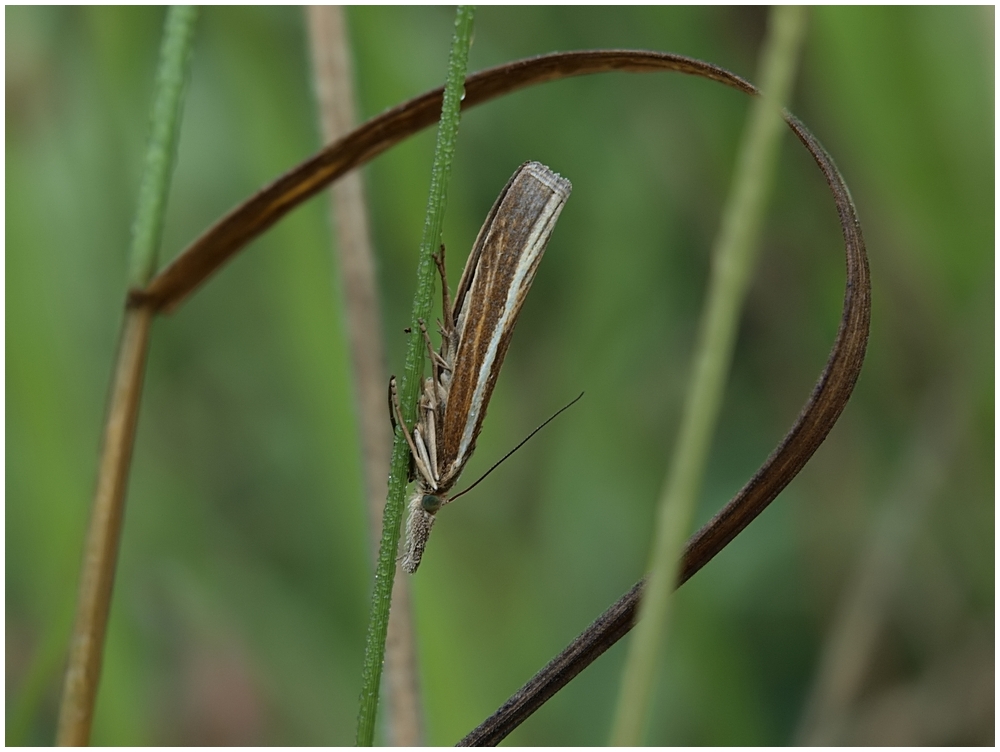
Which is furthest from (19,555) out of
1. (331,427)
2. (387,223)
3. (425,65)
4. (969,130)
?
(969,130)

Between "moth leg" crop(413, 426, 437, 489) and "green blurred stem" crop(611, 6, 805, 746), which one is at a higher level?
"green blurred stem" crop(611, 6, 805, 746)

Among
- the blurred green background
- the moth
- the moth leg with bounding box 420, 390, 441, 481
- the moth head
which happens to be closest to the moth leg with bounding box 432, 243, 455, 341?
the moth

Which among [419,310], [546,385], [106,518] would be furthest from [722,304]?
[546,385]

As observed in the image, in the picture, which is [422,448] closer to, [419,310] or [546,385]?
[419,310]

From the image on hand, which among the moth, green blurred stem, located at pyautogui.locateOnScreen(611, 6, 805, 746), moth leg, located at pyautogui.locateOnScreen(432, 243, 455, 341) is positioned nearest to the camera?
green blurred stem, located at pyautogui.locateOnScreen(611, 6, 805, 746)

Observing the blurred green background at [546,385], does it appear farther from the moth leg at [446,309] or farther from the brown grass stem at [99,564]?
the brown grass stem at [99,564]

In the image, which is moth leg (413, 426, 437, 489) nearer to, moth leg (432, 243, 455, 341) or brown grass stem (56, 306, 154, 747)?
moth leg (432, 243, 455, 341)
